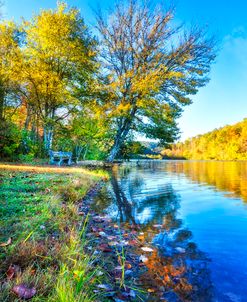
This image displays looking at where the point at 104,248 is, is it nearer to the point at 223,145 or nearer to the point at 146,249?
the point at 146,249

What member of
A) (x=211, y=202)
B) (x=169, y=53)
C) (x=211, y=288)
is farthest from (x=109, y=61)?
(x=211, y=288)

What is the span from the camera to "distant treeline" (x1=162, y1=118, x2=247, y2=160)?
7594cm

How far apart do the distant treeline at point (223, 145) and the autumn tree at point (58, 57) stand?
139 ft

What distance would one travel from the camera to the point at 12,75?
17031mm

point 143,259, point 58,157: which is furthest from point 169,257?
point 58,157

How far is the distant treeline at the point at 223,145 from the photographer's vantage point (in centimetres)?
7594

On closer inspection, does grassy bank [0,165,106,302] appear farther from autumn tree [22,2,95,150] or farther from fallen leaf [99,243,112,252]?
autumn tree [22,2,95,150]

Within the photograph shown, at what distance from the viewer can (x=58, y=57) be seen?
58.4 ft

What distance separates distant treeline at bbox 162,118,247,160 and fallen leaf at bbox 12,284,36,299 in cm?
5740

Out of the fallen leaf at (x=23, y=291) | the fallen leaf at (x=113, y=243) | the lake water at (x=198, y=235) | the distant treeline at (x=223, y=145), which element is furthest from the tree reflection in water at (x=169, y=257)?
the distant treeline at (x=223, y=145)

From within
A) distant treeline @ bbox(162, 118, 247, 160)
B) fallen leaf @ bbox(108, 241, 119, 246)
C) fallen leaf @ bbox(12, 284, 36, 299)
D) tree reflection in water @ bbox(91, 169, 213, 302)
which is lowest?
tree reflection in water @ bbox(91, 169, 213, 302)

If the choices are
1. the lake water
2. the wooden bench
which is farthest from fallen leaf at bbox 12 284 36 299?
the wooden bench

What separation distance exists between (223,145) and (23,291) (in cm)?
9464

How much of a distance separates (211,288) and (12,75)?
1835 centimetres
